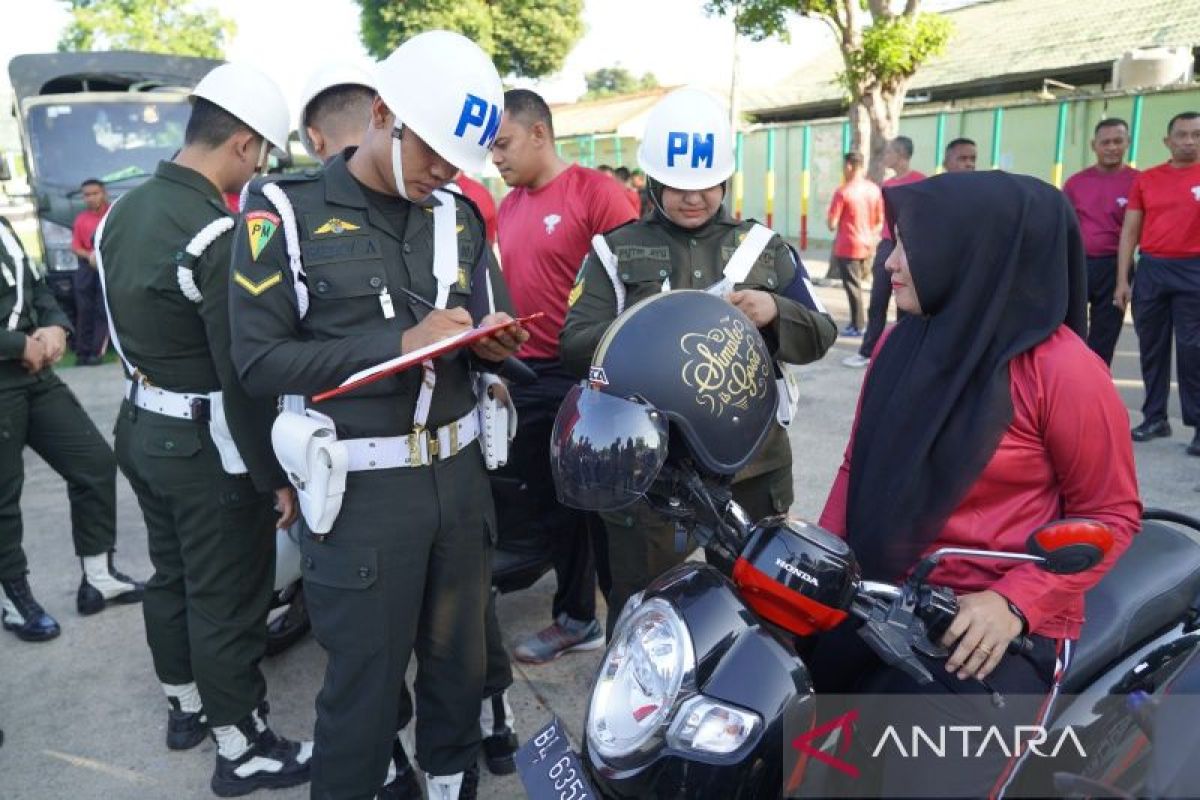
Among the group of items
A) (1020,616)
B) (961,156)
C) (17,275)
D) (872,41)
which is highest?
(872,41)

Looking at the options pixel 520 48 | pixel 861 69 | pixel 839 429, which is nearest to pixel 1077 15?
pixel 861 69

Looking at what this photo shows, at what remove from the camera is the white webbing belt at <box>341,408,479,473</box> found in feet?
6.91

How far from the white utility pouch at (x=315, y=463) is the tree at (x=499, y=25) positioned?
25.2 m

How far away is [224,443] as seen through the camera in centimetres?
254

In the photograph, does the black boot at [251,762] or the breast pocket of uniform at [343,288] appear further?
the black boot at [251,762]

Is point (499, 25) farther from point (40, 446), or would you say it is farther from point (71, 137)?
point (40, 446)

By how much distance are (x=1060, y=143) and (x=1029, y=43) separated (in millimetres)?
7572

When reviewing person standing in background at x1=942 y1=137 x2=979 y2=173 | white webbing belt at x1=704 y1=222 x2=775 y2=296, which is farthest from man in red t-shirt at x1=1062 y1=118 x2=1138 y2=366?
white webbing belt at x1=704 y1=222 x2=775 y2=296

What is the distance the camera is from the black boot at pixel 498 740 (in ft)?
9.21

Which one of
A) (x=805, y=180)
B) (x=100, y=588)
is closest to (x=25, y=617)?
(x=100, y=588)

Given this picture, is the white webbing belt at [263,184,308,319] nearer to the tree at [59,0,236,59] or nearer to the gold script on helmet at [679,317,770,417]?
the gold script on helmet at [679,317,770,417]

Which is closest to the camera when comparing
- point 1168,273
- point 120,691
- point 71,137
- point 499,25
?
point 120,691

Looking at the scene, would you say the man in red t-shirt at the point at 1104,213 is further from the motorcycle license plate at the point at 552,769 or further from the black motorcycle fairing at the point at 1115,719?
the motorcycle license plate at the point at 552,769

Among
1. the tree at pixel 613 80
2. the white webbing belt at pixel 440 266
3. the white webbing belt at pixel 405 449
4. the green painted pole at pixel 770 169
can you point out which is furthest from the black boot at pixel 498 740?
the tree at pixel 613 80
